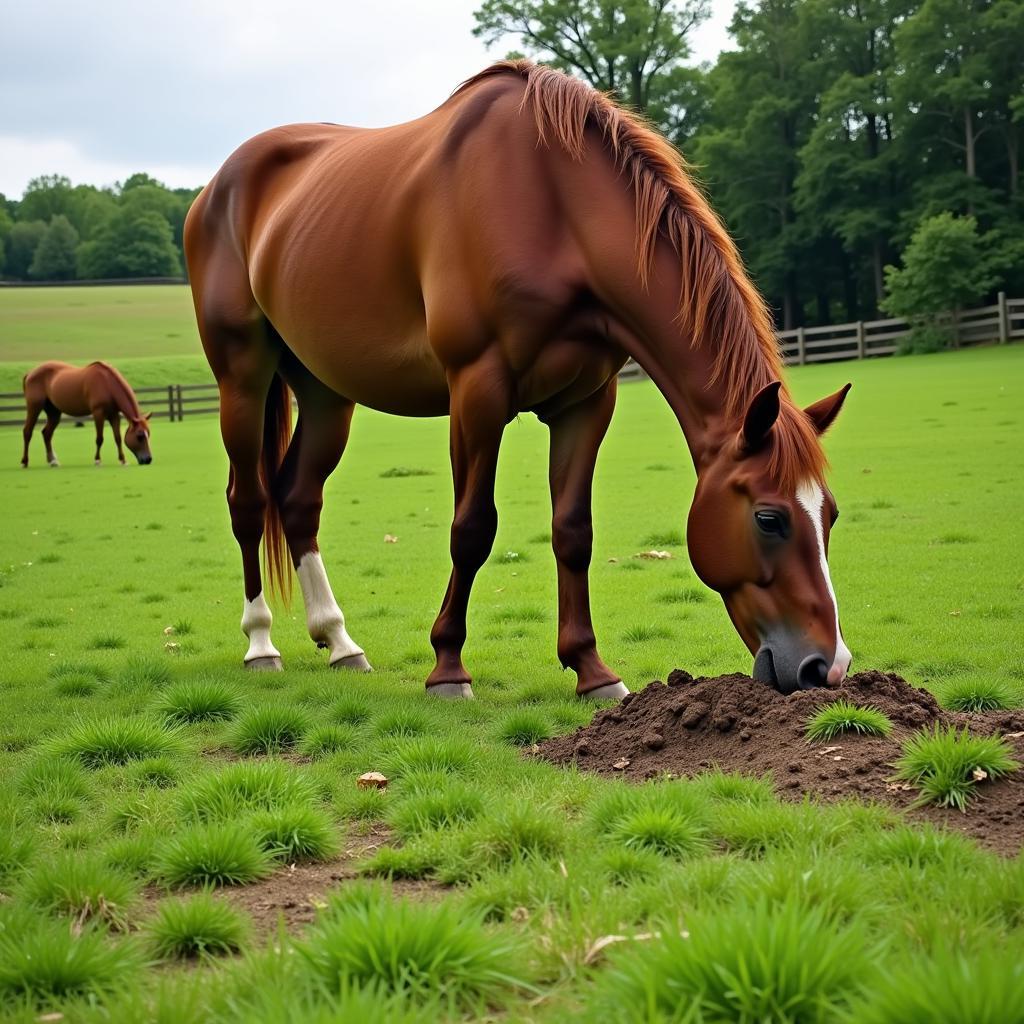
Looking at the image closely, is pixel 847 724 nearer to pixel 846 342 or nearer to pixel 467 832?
pixel 467 832

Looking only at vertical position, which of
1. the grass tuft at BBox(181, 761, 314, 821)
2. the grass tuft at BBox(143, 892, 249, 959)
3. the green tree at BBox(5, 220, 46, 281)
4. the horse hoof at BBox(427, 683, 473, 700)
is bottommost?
the horse hoof at BBox(427, 683, 473, 700)

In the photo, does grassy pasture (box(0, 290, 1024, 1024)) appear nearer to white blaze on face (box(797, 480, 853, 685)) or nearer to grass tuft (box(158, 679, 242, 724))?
grass tuft (box(158, 679, 242, 724))

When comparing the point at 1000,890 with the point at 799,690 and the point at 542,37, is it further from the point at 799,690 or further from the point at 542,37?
the point at 542,37

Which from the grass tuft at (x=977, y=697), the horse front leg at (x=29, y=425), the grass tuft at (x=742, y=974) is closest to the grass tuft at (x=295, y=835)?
the grass tuft at (x=742, y=974)

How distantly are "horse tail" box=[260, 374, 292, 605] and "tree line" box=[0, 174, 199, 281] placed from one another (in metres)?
110

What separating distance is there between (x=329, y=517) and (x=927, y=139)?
4693 centimetres

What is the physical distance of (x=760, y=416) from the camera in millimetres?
4133

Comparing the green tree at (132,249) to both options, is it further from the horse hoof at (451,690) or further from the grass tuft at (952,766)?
the grass tuft at (952,766)

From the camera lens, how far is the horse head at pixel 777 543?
4.11m

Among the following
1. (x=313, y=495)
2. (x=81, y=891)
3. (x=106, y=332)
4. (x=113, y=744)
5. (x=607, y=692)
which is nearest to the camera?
(x=81, y=891)

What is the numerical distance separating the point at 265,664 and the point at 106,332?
231 ft

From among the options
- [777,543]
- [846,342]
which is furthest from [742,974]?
[846,342]

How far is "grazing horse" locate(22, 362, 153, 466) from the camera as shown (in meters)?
23.8

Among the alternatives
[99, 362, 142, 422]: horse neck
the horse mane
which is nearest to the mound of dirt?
the horse mane
